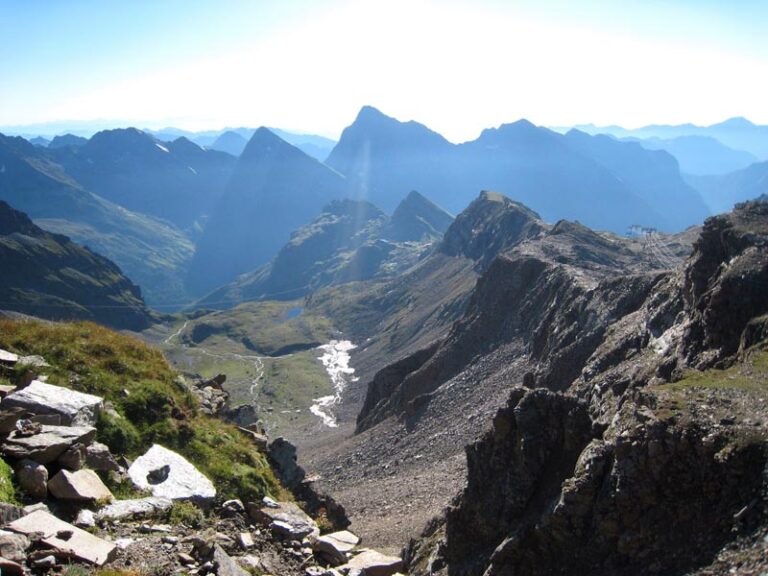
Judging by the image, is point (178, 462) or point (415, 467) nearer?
point (178, 462)

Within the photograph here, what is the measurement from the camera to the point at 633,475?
20047 millimetres

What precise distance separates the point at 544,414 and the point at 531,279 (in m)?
85.2

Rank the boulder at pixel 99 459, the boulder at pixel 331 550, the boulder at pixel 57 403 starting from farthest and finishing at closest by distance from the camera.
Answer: the boulder at pixel 331 550 < the boulder at pixel 57 403 < the boulder at pixel 99 459

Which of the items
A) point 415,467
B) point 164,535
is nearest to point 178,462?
point 164,535

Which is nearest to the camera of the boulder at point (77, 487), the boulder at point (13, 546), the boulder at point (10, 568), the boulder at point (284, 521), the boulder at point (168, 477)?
the boulder at point (10, 568)

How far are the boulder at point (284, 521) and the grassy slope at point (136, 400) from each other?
163 centimetres

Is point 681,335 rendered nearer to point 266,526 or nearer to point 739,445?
point 739,445

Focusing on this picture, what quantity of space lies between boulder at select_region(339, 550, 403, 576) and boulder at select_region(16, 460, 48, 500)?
29.3 feet

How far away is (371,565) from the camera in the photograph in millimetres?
20062

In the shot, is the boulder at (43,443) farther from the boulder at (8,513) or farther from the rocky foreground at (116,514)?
the boulder at (8,513)

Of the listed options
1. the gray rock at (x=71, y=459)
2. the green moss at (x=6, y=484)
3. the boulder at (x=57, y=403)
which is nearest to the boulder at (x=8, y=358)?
the boulder at (x=57, y=403)

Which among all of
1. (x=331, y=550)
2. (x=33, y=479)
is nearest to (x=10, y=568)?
(x=33, y=479)

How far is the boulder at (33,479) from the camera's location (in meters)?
15.4

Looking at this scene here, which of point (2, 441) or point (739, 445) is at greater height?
point (739, 445)
